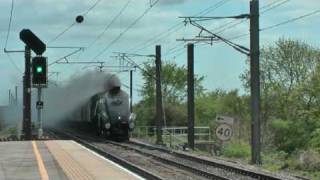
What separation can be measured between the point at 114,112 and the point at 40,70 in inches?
895

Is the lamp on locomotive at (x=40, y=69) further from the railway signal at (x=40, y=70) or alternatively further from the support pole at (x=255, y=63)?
the support pole at (x=255, y=63)

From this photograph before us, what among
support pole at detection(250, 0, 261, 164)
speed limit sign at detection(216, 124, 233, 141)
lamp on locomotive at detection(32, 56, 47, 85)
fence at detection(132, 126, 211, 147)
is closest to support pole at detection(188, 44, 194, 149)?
fence at detection(132, 126, 211, 147)

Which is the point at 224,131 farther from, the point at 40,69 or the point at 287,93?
the point at 287,93

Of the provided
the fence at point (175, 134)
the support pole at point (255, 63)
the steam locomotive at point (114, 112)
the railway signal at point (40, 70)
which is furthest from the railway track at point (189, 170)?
the fence at point (175, 134)

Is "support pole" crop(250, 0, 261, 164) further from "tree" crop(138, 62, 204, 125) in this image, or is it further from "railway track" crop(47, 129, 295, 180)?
"tree" crop(138, 62, 204, 125)

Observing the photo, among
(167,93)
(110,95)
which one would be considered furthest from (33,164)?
(167,93)

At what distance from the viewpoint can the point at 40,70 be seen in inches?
1111

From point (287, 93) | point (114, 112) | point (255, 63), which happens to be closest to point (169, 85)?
point (287, 93)

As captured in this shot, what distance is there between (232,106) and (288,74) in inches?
291

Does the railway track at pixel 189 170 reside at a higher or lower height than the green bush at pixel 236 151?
higher

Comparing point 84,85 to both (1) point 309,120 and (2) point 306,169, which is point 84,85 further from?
(2) point 306,169

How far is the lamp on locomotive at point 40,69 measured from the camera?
27.8 metres

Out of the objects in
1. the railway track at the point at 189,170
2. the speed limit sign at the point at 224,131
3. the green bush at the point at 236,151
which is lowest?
the green bush at the point at 236,151

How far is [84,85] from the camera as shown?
63.0 m
